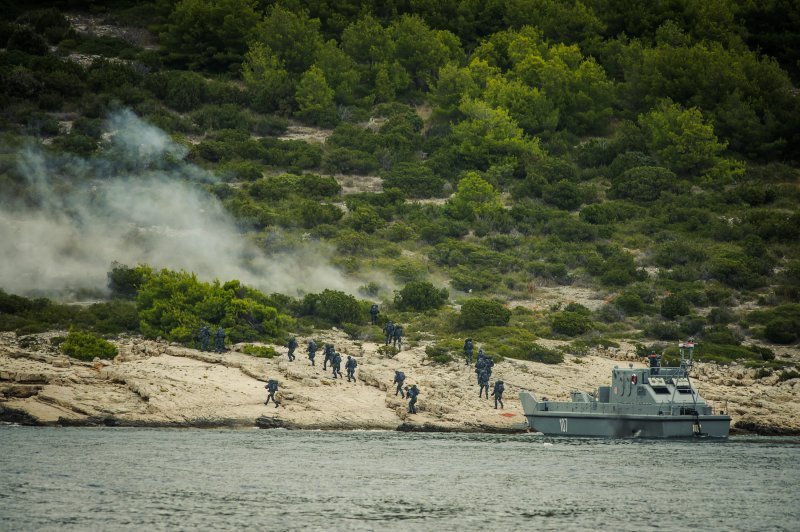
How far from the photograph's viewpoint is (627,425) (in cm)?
5288

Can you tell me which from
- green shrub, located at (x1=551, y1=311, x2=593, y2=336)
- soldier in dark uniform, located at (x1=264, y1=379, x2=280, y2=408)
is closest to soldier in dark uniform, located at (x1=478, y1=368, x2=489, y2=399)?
soldier in dark uniform, located at (x1=264, y1=379, x2=280, y2=408)

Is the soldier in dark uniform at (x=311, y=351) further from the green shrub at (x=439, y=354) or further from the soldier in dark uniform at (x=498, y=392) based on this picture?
the soldier in dark uniform at (x=498, y=392)

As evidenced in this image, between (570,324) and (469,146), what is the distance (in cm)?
3880

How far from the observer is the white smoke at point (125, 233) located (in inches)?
2931

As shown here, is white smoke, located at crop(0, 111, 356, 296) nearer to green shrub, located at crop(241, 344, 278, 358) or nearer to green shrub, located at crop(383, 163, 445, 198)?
green shrub, located at crop(241, 344, 278, 358)

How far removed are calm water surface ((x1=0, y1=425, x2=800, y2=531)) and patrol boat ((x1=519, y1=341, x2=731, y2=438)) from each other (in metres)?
0.65

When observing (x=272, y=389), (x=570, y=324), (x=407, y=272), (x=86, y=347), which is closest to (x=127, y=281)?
(x=86, y=347)

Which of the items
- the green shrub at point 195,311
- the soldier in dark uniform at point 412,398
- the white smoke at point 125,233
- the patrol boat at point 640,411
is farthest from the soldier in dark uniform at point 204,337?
the patrol boat at point 640,411

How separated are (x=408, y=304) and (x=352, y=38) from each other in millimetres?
55236

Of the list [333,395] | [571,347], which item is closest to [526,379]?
[571,347]

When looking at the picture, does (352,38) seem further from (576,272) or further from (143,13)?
(576,272)

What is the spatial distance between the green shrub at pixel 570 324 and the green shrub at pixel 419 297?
26.8ft

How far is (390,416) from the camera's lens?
5544 cm

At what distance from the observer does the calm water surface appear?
35.6 metres
